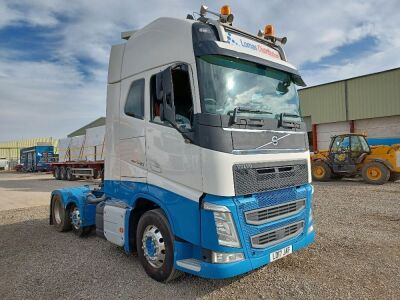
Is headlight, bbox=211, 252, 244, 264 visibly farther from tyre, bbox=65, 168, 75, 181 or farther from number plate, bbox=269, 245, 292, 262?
tyre, bbox=65, 168, 75, 181

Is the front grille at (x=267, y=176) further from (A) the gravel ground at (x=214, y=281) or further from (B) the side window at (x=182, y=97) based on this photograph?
(A) the gravel ground at (x=214, y=281)

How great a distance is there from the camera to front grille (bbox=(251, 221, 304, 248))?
12.9ft

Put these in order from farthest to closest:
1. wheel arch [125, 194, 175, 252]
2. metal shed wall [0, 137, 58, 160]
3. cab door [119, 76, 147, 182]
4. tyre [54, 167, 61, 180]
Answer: metal shed wall [0, 137, 58, 160], tyre [54, 167, 61, 180], wheel arch [125, 194, 175, 252], cab door [119, 76, 147, 182]

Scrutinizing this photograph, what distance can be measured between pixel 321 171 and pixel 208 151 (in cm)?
1412

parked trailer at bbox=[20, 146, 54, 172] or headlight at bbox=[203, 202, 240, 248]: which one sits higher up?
parked trailer at bbox=[20, 146, 54, 172]

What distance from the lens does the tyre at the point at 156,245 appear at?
425 centimetres

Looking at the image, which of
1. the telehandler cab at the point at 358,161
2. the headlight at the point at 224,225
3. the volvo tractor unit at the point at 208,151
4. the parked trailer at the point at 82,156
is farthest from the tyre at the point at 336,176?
the headlight at the point at 224,225

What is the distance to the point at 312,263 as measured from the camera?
502cm

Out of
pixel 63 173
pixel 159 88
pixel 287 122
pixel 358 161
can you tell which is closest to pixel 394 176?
pixel 358 161

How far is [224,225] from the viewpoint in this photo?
3.68 metres

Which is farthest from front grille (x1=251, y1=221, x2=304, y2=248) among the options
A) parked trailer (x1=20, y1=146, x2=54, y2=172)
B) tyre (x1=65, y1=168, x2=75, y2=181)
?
parked trailer (x1=20, y1=146, x2=54, y2=172)

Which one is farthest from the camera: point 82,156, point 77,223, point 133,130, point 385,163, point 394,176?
point 82,156

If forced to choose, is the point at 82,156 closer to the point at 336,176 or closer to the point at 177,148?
the point at 336,176

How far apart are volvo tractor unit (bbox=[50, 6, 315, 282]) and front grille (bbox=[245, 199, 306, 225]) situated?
0.01m
